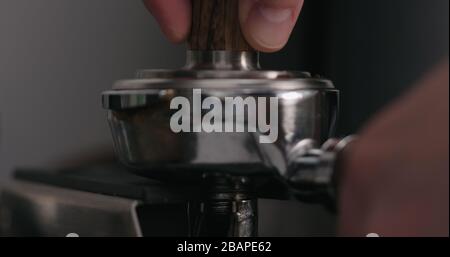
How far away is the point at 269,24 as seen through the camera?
0.89 feet

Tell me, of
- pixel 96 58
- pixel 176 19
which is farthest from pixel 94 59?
pixel 176 19

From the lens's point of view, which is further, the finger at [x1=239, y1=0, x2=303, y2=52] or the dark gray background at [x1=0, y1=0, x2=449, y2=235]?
the dark gray background at [x1=0, y1=0, x2=449, y2=235]

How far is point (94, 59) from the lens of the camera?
1.73ft

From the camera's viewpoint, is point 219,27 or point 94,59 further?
point 94,59

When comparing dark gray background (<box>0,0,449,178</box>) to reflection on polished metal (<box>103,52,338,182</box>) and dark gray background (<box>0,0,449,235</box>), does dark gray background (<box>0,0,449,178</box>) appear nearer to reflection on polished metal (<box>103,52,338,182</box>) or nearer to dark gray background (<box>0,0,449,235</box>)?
dark gray background (<box>0,0,449,235</box>)

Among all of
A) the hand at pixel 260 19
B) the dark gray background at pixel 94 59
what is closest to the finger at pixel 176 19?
the hand at pixel 260 19

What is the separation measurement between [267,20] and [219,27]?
2 cm

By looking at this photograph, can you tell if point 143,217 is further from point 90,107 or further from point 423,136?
point 90,107

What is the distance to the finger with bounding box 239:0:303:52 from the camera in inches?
10.6

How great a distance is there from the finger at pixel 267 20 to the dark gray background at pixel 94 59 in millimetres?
183

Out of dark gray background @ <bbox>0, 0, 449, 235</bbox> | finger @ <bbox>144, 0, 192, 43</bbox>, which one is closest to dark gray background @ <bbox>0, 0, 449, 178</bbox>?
dark gray background @ <bbox>0, 0, 449, 235</bbox>

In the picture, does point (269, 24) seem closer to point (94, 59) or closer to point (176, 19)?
point (176, 19)

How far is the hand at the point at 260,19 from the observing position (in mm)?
269

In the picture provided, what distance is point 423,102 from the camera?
0.85 ft
